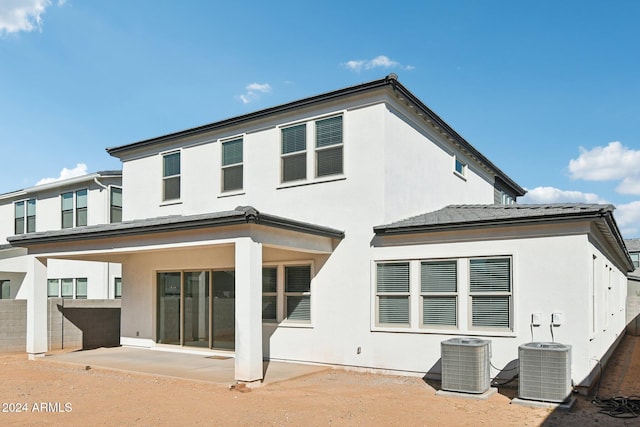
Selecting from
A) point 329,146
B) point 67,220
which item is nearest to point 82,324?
point 67,220

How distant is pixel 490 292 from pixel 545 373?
2003 mm

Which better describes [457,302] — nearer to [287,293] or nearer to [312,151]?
[287,293]

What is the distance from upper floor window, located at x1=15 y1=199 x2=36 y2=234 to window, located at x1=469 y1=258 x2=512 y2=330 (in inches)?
782

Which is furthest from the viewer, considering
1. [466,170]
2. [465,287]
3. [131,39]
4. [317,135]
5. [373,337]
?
[466,170]

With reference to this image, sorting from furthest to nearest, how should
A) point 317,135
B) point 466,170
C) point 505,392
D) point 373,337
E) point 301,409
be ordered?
point 466,170, point 317,135, point 373,337, point 505,392, point 301,409

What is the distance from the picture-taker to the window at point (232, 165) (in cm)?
1394

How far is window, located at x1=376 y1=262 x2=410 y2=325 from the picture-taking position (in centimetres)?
1113

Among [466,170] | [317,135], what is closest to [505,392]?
[317,135]

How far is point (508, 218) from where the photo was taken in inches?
390

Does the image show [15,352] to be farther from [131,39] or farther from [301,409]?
[301,409]

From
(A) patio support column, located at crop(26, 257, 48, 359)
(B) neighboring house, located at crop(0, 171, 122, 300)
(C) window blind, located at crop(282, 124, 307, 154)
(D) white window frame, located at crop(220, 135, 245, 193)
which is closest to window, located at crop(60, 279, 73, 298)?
(B) neighboring house, located at crop(0, 171, 122, 300)

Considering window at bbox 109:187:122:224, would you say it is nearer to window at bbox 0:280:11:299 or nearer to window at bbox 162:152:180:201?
window at bbox 162:152:180:201

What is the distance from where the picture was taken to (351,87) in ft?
39.0

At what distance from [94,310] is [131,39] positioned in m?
8.40
